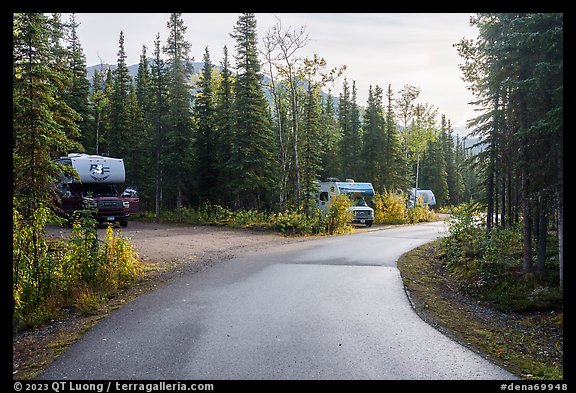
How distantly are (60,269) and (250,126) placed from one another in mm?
17452

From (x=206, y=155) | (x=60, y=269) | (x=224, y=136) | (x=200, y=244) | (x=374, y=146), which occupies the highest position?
(x=374, y=146)

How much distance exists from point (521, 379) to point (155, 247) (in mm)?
12011

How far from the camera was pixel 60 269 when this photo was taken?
7719 millimetres

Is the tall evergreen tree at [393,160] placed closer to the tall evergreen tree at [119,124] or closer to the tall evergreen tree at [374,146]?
the tall evergreen tree at [374,146]

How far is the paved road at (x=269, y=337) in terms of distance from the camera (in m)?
4.42

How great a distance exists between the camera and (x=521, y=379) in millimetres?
4387

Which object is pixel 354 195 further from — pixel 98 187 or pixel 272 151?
pixel 98 187

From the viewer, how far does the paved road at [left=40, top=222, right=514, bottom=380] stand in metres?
4.42

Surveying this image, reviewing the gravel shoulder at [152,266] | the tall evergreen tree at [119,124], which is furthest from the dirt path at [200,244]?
the tall evergreen tree at [119,124]

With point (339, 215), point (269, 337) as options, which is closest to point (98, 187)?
point (339, 215)

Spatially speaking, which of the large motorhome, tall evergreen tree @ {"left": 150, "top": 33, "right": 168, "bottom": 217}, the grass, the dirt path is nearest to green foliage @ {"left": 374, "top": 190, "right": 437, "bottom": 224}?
the dirt path

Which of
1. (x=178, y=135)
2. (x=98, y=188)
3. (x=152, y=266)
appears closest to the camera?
(x=152, y=266)

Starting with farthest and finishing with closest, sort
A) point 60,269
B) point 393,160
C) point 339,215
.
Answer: point 393,160 < point 339,215 < point 60,269
